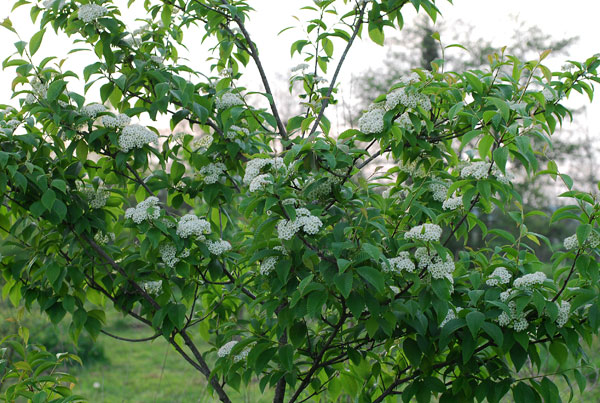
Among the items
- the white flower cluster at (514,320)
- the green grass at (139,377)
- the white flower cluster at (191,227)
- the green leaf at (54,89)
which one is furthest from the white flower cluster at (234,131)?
the green grass at (139,377)

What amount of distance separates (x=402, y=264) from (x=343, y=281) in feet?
0.74

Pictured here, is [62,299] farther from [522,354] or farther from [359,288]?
[522,354]

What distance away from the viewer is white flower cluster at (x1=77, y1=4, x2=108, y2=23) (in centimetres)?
230

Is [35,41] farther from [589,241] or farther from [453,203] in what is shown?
[589,241]

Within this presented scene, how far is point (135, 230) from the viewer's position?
2.39 m

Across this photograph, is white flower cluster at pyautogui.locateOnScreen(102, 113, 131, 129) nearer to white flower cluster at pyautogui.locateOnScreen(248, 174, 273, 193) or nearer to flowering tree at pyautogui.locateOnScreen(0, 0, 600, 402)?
flowering tree at pyautogui.locateOnScreen(0, 0, 600, 402)

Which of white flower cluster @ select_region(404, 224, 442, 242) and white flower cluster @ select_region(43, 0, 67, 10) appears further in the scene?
white flower cluster @ select_region(43, 0, 67, 10)

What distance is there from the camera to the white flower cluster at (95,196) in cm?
247

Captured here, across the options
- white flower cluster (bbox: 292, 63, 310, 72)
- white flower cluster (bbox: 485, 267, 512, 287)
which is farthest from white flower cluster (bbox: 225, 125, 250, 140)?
white flower cluster (bbox: 485, 267, 512, 287)

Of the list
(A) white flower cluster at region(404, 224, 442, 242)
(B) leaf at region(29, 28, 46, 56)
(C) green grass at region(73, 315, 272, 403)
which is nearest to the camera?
(A) white flower cluster at region(404, 224, 442, 242)

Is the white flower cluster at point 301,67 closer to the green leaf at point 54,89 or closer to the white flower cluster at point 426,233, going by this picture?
the green leaf at point 54,89

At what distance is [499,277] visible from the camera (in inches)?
80.7

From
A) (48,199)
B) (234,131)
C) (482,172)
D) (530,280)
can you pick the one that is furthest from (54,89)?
(530,280)

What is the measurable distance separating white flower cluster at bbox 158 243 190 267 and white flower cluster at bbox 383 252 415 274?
80 centimetres
